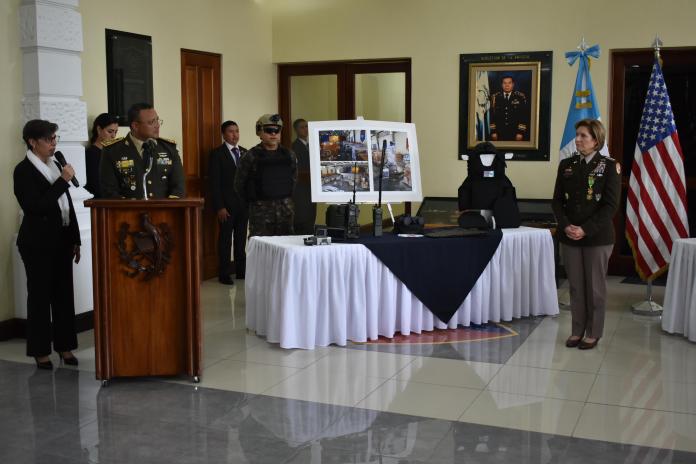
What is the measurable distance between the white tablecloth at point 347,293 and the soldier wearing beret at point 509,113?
8.14ft

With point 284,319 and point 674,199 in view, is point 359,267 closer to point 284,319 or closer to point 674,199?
point 284,319

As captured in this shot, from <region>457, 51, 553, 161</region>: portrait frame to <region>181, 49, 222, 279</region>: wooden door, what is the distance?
8.78 ft

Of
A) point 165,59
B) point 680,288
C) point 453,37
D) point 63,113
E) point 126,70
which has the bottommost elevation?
point 680,288

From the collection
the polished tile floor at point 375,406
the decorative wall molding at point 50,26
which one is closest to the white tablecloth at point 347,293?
the polished tile floor at point 375,406

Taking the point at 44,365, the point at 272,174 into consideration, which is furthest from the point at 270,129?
→ the point at 44,365

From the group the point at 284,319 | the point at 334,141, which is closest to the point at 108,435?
the point at 284,319

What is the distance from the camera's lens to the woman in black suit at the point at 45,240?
5043 mm

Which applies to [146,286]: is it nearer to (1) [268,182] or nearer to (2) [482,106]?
(1) [268,182]

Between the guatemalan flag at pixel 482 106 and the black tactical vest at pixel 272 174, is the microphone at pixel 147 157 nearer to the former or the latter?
the black tactical vest at pixel 272 174

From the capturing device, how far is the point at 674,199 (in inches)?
276

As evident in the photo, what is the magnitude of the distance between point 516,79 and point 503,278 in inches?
124

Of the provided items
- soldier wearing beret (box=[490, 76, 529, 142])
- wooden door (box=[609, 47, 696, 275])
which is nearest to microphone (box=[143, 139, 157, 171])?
soldier wearing beret (box=[490, 76, 529, 142])

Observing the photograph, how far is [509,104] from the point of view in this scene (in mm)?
8828

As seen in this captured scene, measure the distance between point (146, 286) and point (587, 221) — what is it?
286 cm
